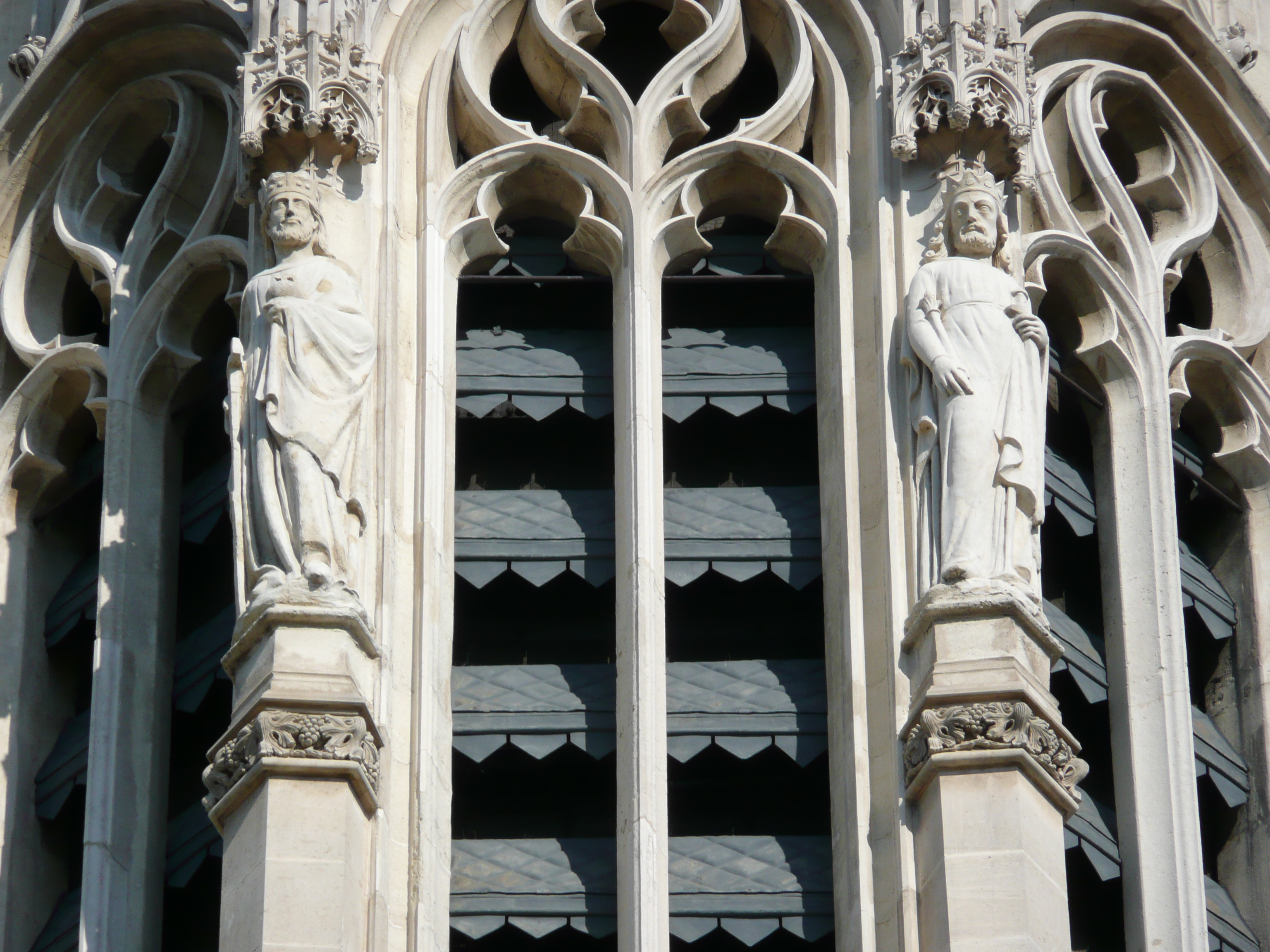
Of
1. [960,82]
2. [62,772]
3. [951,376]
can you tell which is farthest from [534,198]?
[62,772]

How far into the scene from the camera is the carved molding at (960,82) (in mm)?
21812

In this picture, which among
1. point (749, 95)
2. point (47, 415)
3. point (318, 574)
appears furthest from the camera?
point (47, 415)

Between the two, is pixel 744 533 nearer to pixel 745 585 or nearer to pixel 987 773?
pixel 745 585

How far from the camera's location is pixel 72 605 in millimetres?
22844

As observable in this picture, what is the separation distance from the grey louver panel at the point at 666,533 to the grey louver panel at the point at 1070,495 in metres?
1.29

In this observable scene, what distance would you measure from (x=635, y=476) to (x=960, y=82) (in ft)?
8.49

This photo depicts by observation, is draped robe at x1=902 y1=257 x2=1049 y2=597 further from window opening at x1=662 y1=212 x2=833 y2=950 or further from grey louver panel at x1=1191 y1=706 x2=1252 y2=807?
grey louver panel at x1=1191 y1=706 x2=1252 y2=807

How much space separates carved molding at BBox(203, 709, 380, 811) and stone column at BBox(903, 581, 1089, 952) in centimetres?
253

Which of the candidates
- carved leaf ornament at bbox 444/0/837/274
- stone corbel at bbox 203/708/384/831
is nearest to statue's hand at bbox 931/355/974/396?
carved leaf ornament at bbox 444/0/837/274

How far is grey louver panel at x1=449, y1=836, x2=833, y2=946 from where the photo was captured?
20.5 m

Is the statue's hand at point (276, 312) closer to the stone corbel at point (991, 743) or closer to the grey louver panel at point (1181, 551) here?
the stone corbel at point (991, 743)

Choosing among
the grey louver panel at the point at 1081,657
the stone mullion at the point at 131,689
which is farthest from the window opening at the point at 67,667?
the grey louver panel at the point at 1081,657

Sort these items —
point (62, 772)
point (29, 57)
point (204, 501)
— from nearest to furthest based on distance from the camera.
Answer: point (62, 772) < point (204, 501) < point (29, 57)

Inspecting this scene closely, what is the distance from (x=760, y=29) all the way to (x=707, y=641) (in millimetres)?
3658
